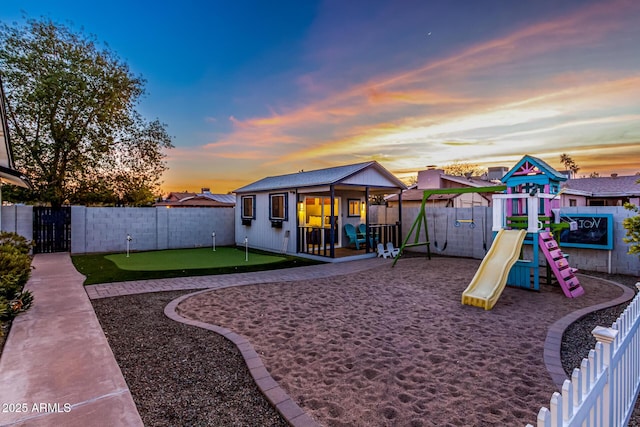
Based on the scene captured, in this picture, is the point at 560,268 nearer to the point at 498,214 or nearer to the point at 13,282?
the point at 498,214

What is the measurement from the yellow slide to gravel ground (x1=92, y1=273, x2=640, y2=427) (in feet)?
3.99

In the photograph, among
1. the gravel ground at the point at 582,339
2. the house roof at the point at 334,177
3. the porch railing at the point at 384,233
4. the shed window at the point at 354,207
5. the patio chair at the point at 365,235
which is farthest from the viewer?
the shed window at the point at 354,207

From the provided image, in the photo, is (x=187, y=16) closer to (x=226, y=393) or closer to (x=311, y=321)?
(x=311, y=321)

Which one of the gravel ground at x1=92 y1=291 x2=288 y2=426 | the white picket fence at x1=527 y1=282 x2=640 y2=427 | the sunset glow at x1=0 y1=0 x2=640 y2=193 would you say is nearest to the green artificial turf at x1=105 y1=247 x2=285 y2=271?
the gravel ground at x1=92 y1=291 x2=288 y2=426

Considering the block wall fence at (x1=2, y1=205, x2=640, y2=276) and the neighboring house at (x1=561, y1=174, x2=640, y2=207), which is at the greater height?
the neighboring house at (x1=561, y1=174, x2=640, y2=207)

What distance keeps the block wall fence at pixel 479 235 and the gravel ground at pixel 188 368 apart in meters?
4.37

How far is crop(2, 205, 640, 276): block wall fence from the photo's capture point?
8703 mm

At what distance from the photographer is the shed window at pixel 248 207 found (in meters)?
14.1

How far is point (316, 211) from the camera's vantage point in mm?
13609

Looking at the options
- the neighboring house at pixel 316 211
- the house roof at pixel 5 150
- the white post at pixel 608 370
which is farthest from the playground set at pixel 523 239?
the house roof at pixel 5 150

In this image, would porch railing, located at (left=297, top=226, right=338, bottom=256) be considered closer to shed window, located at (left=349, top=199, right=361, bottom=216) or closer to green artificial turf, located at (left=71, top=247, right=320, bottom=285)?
green artificial turf, located at (left=71, top=247, right=320, bottom=285)

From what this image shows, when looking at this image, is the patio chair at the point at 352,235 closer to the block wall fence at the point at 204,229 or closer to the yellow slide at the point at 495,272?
the block wall fence at the point at 204,229

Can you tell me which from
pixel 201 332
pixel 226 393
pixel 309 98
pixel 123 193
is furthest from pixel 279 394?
pixel 123 193

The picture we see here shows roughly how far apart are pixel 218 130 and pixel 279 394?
13.3 metres
